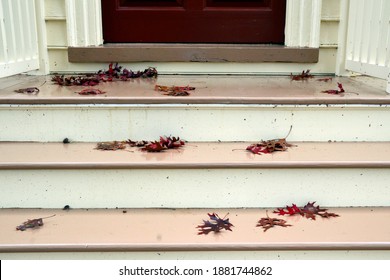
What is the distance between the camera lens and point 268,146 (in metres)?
1.79

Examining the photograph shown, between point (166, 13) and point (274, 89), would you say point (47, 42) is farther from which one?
point (274, 89)

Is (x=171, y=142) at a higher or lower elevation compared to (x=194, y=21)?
lower

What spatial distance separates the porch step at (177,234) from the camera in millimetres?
1423

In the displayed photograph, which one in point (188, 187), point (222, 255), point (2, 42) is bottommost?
point (222, 255)

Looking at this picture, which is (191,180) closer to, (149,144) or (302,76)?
(149,144)

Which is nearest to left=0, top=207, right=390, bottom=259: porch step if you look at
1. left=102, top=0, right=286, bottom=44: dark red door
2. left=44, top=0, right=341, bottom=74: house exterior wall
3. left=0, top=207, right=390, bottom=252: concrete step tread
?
left=0, top=207, right=390, bottom=252: concrete step tread

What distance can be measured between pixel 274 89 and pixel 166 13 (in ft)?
3.39

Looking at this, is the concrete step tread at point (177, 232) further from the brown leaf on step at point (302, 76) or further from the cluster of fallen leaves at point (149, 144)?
the brown leaf on step at point (302, 76)

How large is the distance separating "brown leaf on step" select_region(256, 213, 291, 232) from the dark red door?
157cm

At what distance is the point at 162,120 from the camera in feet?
6.14

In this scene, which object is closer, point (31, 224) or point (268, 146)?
point (31, 224)

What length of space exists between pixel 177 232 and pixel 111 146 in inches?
20.8

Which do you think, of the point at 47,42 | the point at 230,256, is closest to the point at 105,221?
the point at 230,256

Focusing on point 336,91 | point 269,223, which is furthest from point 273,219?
point 336,91
